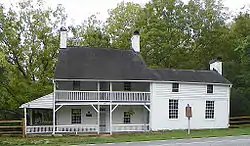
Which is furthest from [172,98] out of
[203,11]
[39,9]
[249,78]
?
[203,11]

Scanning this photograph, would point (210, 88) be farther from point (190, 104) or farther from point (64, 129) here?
point (64, 129)

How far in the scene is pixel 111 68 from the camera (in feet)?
87.0

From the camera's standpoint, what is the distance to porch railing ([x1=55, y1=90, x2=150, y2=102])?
24188mm

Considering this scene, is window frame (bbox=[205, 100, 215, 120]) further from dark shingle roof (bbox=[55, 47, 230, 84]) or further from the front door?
the front door

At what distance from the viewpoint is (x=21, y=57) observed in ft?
100

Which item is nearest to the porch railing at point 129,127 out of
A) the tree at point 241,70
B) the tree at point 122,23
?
the tree at point 241,70

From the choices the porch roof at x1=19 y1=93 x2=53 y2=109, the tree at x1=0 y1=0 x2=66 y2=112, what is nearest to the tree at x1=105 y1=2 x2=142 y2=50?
the tree at x1=0 y1=0 x2=66 y2=112

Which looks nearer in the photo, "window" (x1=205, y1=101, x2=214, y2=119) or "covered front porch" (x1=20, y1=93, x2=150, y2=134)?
"covered front porch" (x1=20, y1=93, x2=150, y2=134)

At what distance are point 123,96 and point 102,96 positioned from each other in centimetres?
171

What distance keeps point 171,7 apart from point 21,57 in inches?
788

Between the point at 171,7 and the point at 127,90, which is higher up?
the point at 171,7

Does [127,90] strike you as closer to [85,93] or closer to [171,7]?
[85,93]

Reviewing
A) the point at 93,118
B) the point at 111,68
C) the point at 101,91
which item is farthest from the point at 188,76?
the point at 93,118

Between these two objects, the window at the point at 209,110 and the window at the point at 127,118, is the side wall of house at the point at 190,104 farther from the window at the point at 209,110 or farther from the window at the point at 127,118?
the window at the point at 127,118
